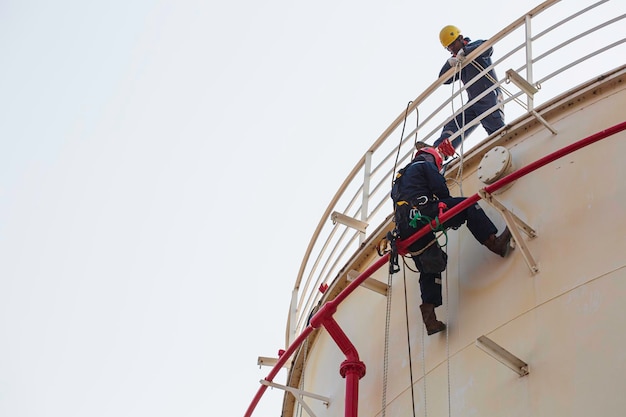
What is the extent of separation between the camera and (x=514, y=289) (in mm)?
6594

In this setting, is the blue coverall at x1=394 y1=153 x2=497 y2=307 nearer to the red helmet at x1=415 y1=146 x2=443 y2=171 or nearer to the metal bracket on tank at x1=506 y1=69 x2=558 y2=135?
the red helmet at x1=415 y1=146 x2=443 y2=171

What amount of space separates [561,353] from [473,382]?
2.67ft

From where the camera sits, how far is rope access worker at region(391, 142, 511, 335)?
7016mm

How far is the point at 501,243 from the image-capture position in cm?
691

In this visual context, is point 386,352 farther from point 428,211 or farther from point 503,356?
point 503,356

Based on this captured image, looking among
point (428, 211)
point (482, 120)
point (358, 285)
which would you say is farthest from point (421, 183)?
point (482, 120)

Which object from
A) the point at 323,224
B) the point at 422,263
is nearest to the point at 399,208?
the point at 422,263

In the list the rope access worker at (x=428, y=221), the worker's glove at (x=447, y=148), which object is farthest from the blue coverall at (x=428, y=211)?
the worker's glove at (x=447, y=148)

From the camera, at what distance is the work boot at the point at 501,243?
6.91 metres

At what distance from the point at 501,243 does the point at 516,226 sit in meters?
0.22

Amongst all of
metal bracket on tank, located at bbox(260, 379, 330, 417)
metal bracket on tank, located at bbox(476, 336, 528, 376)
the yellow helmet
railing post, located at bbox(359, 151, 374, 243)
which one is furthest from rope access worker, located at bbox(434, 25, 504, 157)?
metal bracket on tank, located at bbox(476, 336, 528, 376)

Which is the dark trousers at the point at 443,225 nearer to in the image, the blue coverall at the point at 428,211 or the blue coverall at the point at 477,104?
the blue coverall at the point at 428,211

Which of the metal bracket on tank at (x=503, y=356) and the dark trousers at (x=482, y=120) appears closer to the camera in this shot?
the metal bracket on tank at (x=503, y=356)

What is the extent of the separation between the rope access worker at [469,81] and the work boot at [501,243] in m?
2.82
